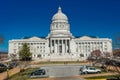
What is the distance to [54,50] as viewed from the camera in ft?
513

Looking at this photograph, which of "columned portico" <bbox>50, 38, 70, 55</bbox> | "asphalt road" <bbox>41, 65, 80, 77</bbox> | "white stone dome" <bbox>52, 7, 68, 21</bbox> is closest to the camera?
"asphalt road" <bbox>41, 65, 80, 77</bbox>

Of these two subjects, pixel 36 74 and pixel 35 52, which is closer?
pixel 36 74

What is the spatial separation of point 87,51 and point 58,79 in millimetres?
118933

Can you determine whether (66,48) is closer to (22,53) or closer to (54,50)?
(54,50)

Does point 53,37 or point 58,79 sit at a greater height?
point 53,37

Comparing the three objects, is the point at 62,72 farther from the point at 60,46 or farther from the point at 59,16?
the point at 59,16

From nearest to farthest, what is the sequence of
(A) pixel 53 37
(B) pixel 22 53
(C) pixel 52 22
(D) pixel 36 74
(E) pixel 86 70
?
(D) pixel 36 74, (E) pixel 86 70, (B) pixel 22 53, (A) pixel 53 37, (C) pixel 52 22

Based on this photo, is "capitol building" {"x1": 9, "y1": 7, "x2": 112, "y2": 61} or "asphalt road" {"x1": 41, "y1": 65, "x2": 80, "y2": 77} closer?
"asphalt road" {"x1": 41, "y1": 65, "x2": 80, "y2": 77}

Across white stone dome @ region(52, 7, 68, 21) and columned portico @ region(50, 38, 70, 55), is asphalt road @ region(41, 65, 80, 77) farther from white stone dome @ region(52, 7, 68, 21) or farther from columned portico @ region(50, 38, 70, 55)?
white stone dome @ region(52, 7, 68, 21)

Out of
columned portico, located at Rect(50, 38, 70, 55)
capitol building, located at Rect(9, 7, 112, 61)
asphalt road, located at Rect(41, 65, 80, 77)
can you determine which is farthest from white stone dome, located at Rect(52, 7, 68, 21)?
asphalt road, located at Rect(41, 65, 80, 77)

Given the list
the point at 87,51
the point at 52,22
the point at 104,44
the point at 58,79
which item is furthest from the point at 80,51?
the point at 58,79

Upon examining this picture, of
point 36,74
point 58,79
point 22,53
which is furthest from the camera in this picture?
point 22,53

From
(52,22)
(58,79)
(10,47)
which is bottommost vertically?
(58,79)

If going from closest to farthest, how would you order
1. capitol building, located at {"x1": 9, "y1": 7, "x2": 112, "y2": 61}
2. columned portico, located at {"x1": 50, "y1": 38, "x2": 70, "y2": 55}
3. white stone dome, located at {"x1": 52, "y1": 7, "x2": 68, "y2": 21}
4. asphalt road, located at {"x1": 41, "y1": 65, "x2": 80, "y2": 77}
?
asphalt road, located at {"x1": 41, "y1": 65, "x2": 80, "y2": 77} → columned portico, located at {"x1": 50, "y1": 38, "x2": 70, "y2": 55} → capitol building, located at {"x1": 9, "y1": 7, "x2": 112, "y2": 61} → white stone dome, located at {"x1": 52, "y1": 7, "x2": 68, "y2": 21}
